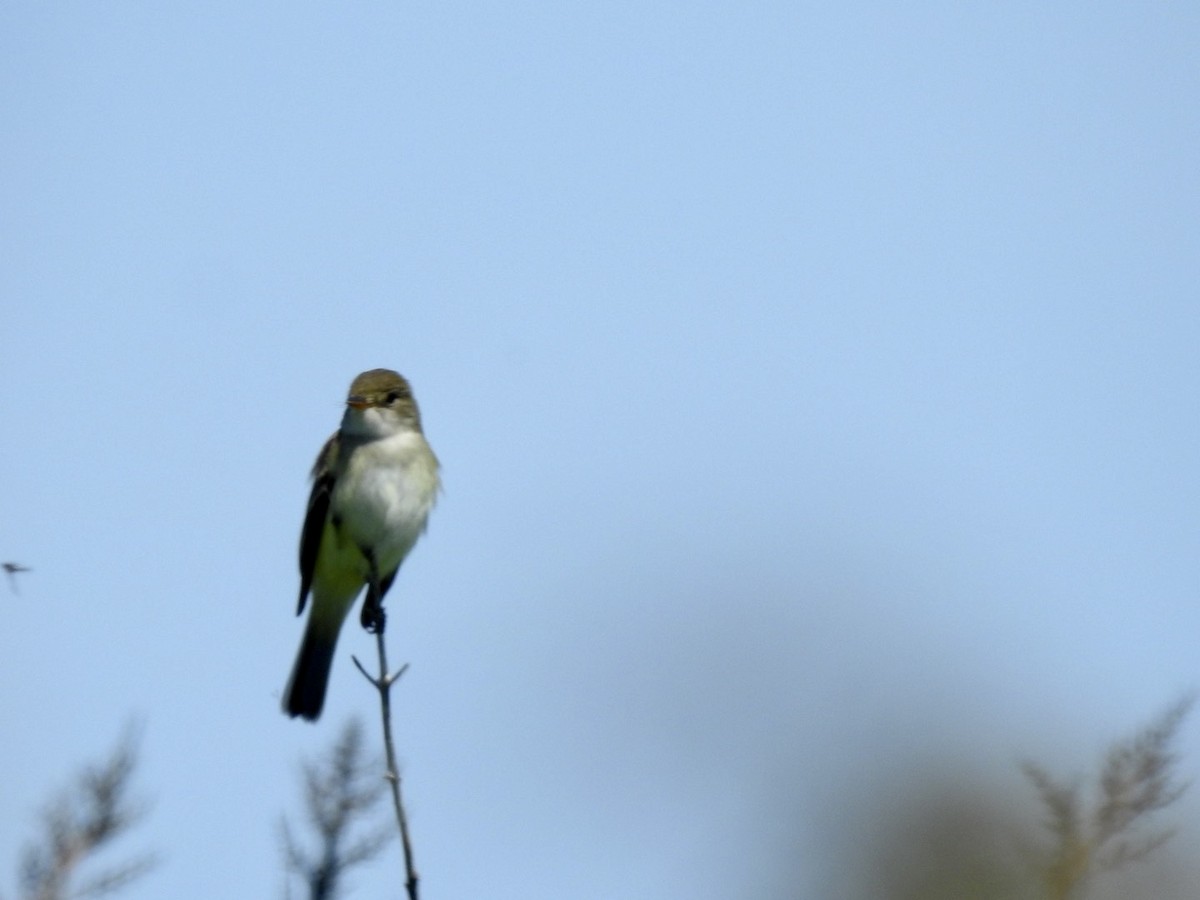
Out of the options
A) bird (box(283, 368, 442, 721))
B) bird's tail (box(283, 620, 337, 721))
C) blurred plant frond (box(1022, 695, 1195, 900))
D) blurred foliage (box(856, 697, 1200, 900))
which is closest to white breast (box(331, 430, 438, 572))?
bird (box(283, 368, 442, 721))

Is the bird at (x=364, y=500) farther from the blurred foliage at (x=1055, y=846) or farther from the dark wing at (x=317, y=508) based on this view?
the blurred foliage at (x=1055, y=846)

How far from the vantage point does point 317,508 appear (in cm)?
700

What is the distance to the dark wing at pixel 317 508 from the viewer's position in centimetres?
694

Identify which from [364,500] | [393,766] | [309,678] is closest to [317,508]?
[364,500]

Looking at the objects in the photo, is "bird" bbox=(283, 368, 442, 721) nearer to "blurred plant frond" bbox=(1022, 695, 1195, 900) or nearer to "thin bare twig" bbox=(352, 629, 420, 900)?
"thin bare twig" bbox=(352, 629, 420, 900)

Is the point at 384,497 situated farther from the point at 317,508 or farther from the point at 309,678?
the point at 309,678

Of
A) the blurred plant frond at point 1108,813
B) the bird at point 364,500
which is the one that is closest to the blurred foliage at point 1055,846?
the blurred plant frond at point 1108,813

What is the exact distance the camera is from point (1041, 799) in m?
2.18

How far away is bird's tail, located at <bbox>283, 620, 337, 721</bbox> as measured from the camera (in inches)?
290

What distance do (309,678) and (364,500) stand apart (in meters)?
1.11

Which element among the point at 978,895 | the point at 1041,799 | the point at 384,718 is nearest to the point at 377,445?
the point at 978,895

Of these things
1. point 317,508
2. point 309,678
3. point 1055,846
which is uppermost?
point 317,508

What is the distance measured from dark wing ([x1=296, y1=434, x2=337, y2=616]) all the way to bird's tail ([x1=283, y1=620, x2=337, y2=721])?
47cm

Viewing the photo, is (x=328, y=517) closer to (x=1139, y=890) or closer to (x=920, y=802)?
(x=920, y=802)
